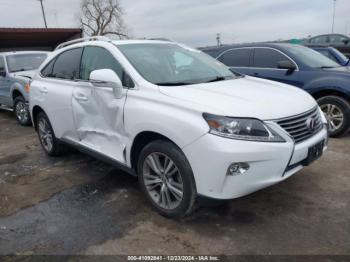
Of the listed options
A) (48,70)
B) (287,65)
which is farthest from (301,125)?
(48,70)

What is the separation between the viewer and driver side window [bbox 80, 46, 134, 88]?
3346 mm

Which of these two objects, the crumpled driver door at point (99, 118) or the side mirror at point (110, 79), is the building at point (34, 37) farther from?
the side mirror at point (110, 79)

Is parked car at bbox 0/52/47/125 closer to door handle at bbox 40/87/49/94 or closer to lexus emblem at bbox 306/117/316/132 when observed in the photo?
door handle at bbox 40/87/49/94

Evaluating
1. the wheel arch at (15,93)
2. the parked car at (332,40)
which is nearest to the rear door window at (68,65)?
the wheel arch at (15,93)

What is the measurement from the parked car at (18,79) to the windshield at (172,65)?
4.55m

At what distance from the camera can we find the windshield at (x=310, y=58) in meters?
5.95

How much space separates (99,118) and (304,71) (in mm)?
3949

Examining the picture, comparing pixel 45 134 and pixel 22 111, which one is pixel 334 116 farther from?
pixel 22 111

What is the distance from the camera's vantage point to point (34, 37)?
16.9 m

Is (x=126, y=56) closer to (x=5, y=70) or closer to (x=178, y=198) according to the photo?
(x=178, y=198)

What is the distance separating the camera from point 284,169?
2.71 meters

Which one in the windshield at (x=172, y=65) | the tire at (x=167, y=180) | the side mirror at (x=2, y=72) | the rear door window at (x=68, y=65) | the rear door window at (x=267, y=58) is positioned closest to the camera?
the tire at (x=167, y=180)

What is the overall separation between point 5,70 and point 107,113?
581cm

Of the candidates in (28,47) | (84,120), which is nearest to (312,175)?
(84,120)
